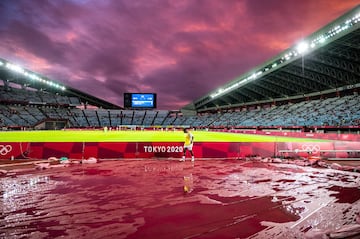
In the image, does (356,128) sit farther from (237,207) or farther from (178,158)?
(237,207)

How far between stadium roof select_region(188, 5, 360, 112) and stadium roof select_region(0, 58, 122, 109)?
4669 centimetres

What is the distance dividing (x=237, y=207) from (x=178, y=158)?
867 cm

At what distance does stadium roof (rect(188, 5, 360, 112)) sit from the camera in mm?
28433

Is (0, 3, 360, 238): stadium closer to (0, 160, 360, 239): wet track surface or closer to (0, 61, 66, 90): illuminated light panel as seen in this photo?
(0, 160, 360, 239): wet track surface

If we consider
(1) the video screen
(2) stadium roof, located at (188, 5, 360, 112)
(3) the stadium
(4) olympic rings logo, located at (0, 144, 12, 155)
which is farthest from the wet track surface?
(1) the video screen

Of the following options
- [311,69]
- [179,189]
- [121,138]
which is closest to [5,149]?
[179,189]

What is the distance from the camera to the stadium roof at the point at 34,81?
52.3 meters

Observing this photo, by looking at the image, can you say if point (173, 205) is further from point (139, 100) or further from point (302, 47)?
point (139, 100)

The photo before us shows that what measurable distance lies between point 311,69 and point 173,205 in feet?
142

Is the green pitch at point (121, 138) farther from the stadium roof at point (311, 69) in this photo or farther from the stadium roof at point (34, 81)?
the stadium roof at point (34, 81)

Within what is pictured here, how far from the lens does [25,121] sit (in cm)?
5803

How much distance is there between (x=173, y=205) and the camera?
543 cm

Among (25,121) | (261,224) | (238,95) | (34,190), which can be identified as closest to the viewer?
(261,224)

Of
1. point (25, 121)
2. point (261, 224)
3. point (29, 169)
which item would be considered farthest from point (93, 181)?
point (25, 121)
